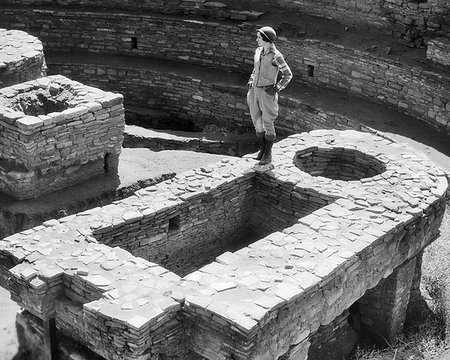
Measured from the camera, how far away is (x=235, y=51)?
16719mm

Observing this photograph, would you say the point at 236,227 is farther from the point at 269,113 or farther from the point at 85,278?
the point at 85,278

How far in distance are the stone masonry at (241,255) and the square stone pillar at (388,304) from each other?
0.06ft

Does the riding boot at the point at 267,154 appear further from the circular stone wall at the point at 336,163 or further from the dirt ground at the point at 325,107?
the dirt ground at the point at 325,107

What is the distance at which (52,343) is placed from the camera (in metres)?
8.05

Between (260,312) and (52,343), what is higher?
(260,312)

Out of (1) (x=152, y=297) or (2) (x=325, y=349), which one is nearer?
(1) (x=152, y=297)

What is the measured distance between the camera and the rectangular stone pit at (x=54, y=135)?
10578 mm

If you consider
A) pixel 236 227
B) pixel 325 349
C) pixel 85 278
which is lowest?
pixel 325 349

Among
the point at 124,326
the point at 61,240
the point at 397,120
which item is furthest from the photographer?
the point at 397,120

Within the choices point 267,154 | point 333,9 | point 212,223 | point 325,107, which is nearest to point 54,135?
point 212,223

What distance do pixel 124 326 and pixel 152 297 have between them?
0.47 metres

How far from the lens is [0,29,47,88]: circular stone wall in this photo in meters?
13.0

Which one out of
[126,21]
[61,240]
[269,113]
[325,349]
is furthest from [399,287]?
[126,21]

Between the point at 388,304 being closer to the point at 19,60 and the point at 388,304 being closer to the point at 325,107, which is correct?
the point at 325,107
